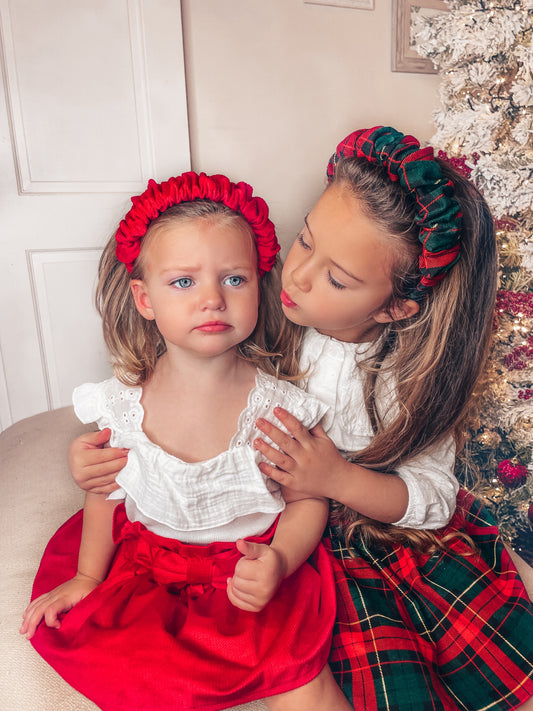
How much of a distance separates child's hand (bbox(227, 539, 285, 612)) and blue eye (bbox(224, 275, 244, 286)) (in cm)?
40

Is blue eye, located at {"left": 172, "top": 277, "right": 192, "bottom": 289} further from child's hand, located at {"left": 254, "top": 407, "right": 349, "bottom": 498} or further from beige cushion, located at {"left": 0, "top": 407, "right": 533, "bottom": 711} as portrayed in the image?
beige cushion, located at {"left": 0, "top": 407, "right": 533, "bottom": 711}

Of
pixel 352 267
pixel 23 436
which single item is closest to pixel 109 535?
pixel 23 436

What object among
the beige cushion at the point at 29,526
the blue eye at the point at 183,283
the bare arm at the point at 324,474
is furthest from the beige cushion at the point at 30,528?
the blue eye at the point at 183,283

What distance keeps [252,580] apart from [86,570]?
0.32 metres

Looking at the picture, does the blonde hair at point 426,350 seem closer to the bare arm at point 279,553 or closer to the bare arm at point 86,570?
the bare arm at point 279,553

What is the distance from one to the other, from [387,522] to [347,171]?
0.64 m

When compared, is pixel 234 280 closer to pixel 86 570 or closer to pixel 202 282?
pixel 202 282

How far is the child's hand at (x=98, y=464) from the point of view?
0.90 m

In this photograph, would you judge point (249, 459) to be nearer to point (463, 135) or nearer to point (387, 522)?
point (387, 522)

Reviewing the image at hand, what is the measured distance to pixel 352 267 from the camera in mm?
834

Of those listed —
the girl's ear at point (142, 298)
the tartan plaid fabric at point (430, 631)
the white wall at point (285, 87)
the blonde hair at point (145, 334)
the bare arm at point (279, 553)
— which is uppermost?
the white wall at point (285, 87)

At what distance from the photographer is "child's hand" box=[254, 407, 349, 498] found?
2.87ft

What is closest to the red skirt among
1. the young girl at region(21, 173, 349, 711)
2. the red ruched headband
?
the young girl at region(21, 173, 349, 711)

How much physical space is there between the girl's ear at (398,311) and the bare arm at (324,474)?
24 cm
